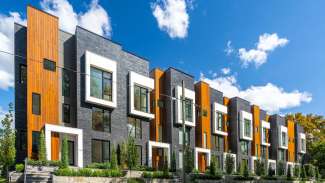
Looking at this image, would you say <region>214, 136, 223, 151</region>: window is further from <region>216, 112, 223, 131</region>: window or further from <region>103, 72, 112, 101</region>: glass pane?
<region>103, 72, 112, 101</region>: glass pane

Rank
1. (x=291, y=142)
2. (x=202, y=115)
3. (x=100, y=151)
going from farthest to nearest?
(x=291, y=142) < (x=202, y=115) < (x=100, y=151)

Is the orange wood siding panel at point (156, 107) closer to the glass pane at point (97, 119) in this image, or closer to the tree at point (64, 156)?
the glass pane at point (97, 119)

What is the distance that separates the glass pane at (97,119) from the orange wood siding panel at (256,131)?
102 feet

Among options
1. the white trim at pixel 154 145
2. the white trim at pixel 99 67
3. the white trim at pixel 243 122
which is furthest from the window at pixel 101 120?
the white trim at pixel 243 122

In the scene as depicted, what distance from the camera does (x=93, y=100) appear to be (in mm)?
30438

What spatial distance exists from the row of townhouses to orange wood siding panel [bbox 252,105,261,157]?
536 inches

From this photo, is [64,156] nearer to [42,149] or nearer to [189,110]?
[42,149]

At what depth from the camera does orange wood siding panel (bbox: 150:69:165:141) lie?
38500mm

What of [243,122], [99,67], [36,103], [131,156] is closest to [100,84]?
[99,67]

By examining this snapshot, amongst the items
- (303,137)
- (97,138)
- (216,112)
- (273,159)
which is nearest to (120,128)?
(97,138)

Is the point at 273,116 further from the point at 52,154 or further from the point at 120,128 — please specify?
the point at 52,154

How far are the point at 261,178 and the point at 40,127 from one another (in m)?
28.0

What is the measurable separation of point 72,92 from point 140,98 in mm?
7511

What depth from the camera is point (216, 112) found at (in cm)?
4778
